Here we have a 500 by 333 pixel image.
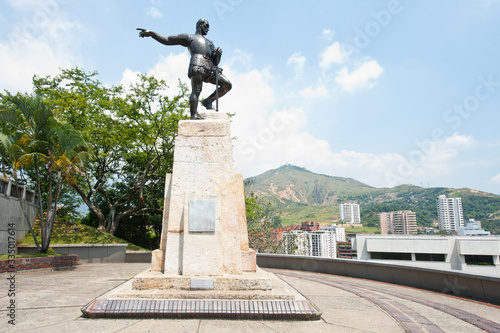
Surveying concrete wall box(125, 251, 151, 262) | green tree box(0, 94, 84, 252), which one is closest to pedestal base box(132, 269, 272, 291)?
green tree box(0, 94, 84, 252)

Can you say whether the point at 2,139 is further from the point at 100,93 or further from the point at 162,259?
the point at 100,93

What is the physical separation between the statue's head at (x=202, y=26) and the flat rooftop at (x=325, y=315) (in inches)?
234

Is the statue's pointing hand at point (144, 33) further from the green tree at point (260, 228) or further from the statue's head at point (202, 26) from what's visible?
the green tree at point (260, 228)

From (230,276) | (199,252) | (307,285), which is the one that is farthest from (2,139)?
(307,285)

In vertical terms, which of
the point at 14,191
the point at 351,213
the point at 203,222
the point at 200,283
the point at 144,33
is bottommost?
the point at 200,283

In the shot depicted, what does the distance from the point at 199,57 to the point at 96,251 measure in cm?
1172

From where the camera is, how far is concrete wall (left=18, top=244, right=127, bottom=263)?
14414 millimetres

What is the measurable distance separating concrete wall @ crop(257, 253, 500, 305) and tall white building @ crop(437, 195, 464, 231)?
128 meters

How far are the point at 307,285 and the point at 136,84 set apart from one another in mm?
16023

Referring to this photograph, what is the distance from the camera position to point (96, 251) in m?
14.7

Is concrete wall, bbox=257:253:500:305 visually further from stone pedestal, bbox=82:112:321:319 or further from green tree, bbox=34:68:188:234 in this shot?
green tree, bbox=34:68:188:234

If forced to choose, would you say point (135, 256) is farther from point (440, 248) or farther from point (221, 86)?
point (440, 248)

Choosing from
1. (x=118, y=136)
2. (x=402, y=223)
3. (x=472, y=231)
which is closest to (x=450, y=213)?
(x=402, y=223)

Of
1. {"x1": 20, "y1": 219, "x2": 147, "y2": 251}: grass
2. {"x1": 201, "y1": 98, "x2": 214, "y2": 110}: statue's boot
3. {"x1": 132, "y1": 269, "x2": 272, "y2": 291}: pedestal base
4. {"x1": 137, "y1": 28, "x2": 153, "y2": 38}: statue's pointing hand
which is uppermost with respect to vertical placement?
{"x1": 137, "y1": 28, "x2": 153, "y2": 38}: statue's pointing hand
